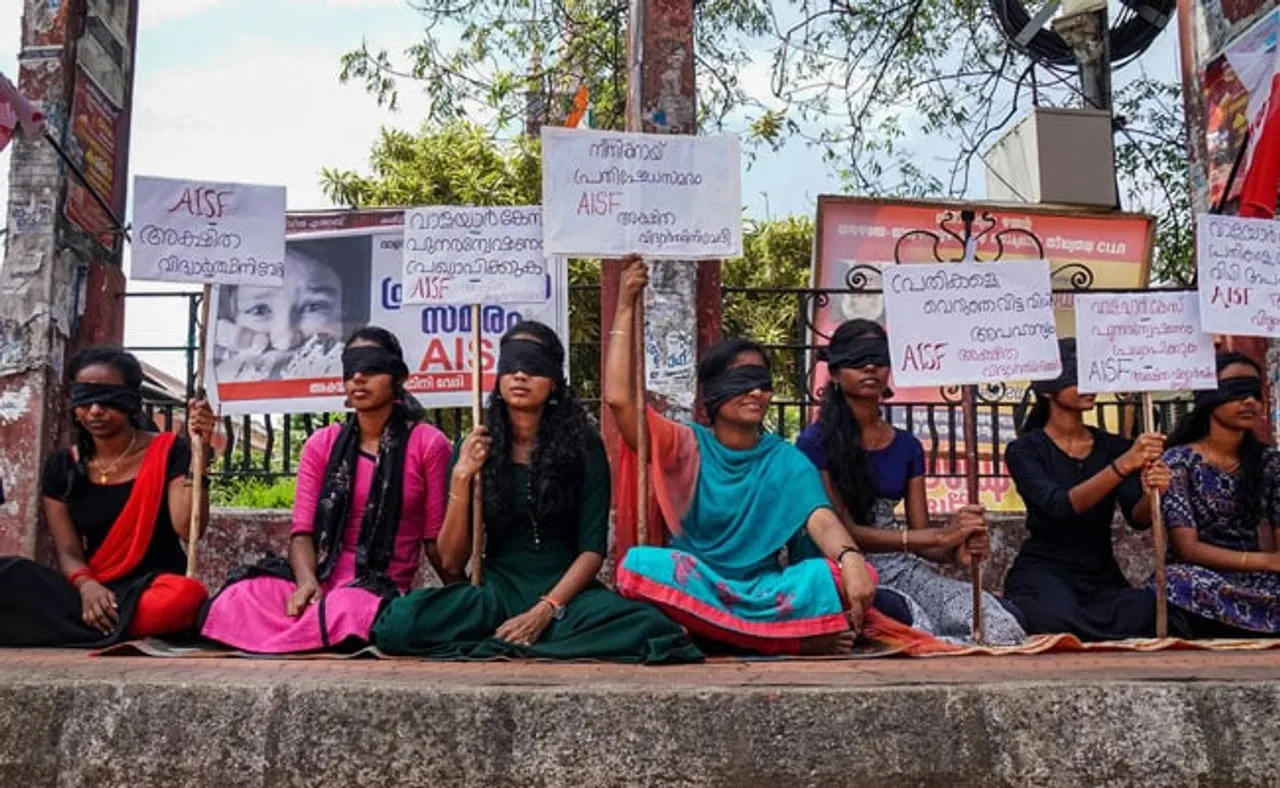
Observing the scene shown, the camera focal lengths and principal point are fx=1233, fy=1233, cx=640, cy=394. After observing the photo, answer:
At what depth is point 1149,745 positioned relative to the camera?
11.1ft

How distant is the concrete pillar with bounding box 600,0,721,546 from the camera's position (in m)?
6.02

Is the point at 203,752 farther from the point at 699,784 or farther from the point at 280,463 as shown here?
the point at 280,463

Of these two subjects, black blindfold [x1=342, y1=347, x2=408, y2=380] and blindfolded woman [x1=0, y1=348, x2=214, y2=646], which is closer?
blindfolded woman [x1=0, y1=348, x2=214, y2=646]

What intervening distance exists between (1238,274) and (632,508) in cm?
262

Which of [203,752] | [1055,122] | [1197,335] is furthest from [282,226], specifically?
[1055,122]

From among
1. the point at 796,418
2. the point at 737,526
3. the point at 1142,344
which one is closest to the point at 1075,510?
the point at 1142,344

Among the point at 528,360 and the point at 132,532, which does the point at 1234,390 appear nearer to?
the point at 528,360

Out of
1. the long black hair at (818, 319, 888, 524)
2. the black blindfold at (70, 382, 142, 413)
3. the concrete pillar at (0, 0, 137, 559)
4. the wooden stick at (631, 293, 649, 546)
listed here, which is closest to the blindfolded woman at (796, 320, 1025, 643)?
the long black hair at (818, 319, 888, 524)

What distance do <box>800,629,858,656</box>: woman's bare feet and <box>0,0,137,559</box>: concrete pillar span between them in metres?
4.21

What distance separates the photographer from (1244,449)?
5152mm

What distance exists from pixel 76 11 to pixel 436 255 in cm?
319

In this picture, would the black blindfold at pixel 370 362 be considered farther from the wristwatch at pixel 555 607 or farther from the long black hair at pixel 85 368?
the wristwatch at pixel 555 607

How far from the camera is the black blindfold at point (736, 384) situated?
4531mm

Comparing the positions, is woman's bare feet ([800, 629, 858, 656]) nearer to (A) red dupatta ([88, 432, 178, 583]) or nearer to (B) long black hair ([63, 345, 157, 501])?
(A) red dupatta ([88, 432, 178, 583])
